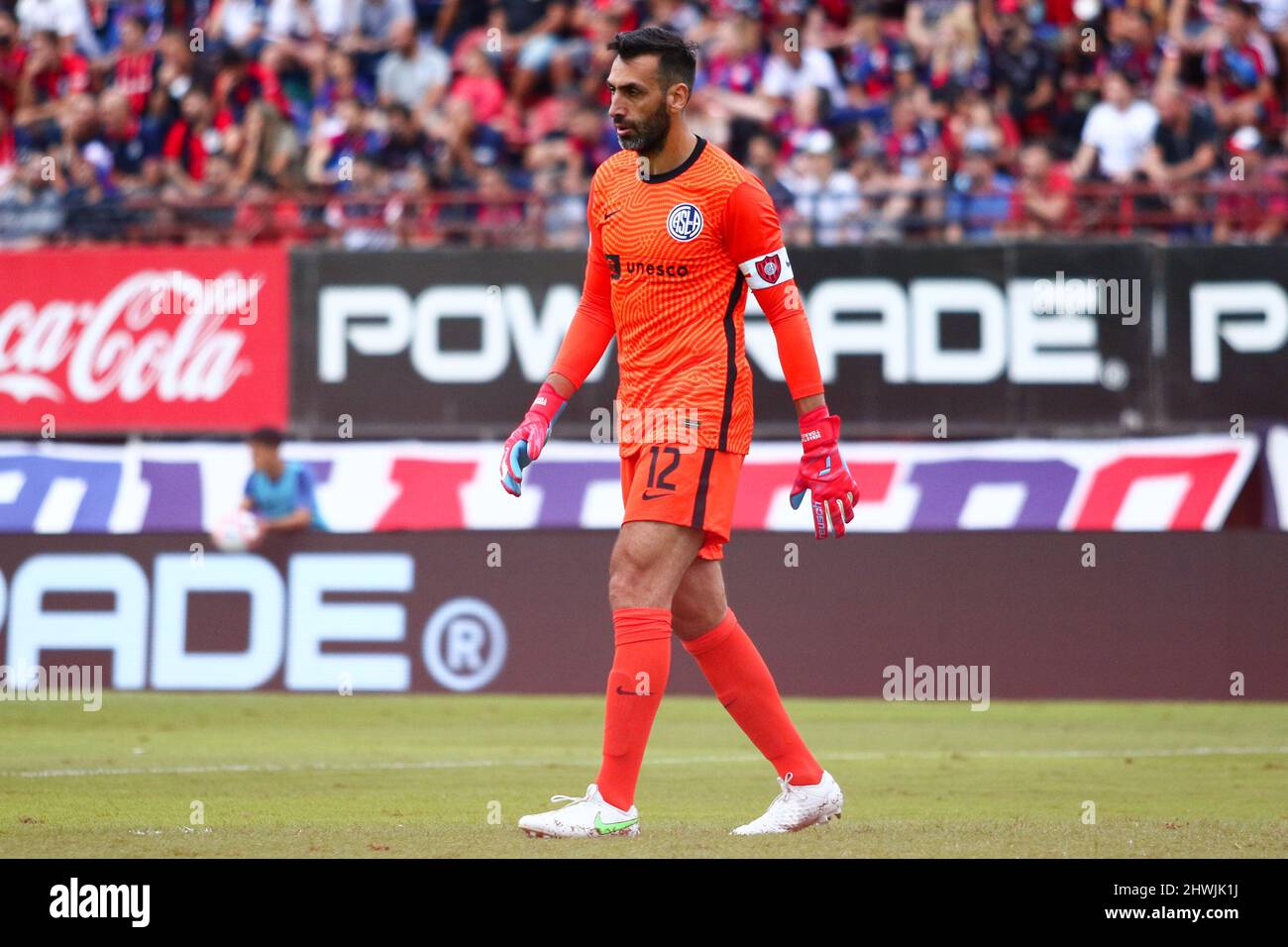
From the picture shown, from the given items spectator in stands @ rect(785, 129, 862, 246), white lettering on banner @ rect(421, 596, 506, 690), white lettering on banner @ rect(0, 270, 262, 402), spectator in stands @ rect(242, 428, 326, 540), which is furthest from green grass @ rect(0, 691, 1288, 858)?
spectator in stands @ rect(785, 129, 862, 246)

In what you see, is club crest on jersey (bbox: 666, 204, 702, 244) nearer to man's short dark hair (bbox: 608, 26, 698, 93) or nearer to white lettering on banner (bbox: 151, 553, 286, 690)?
man's short dark hair (bbox: 608, 26, 698, 93)

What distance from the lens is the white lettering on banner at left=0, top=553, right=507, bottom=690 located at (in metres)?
14.4

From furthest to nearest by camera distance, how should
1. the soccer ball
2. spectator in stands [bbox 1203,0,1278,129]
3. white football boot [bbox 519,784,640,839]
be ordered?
spectator in stands [bbox 1203,0,1278,129] → the soccer ball → white football boot [bbox 519,784,640,839]

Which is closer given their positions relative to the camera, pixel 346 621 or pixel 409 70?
pixel 346 621

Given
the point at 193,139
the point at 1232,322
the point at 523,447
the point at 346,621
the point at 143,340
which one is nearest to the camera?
the point at 523,447

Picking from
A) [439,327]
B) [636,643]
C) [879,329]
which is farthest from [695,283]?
[439,327]

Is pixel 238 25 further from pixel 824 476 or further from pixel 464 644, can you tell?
pixel 824 476

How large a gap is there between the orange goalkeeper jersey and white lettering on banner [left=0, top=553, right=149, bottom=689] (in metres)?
8.54

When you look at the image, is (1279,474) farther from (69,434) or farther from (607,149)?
(69,434)

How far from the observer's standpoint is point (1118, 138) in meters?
Result: 17.2

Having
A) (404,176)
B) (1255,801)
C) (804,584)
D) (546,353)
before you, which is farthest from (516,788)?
(404,176)

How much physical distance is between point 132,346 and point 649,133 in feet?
35.9

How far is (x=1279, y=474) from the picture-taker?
15523 mm

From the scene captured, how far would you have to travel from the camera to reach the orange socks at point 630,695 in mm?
6469
